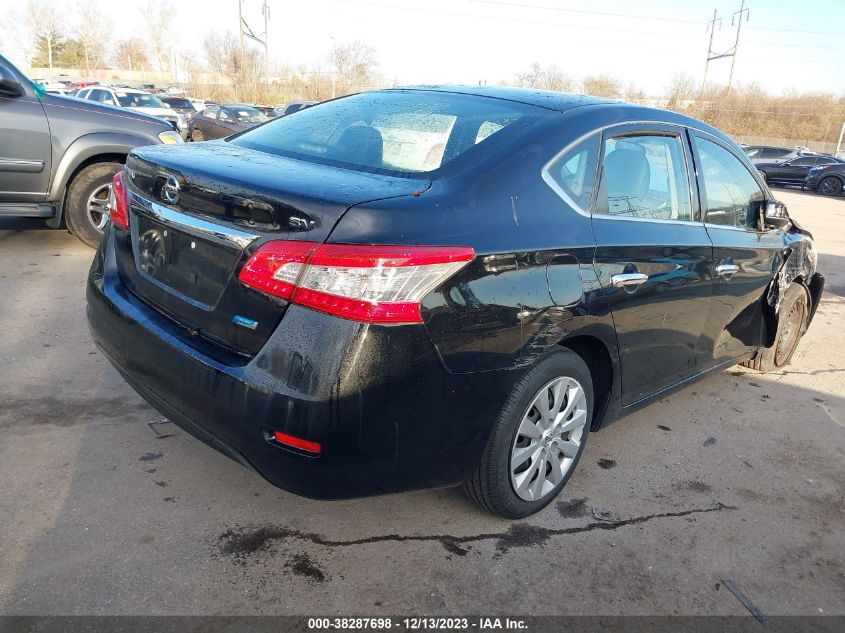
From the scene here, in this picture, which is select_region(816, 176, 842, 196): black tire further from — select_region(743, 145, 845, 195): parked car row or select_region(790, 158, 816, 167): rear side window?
select_region(790, 158, 816, 167): rear side window

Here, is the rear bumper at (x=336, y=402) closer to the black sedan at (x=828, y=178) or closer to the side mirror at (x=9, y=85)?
the side mirror at (x=9, y=85)

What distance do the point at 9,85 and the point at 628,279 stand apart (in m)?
5.55

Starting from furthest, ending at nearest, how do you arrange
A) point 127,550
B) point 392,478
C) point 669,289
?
point 669,289 < point 127,550 < point 392,478

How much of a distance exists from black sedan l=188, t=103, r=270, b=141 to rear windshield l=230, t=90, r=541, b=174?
48.9ft

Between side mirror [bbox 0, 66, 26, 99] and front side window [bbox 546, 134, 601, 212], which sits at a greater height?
side mirror [bbox 0, 66, 26, 99]

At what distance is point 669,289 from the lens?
318 centimetres

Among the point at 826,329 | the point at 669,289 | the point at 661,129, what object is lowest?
the point at 826,329

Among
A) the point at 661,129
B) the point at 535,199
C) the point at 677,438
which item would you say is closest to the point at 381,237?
the point at 535,199

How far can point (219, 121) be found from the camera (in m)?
18.0

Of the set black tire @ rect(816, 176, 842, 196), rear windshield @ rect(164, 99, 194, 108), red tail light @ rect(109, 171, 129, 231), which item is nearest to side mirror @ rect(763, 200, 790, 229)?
red tail light @ rect(109, 171, 129, 231)

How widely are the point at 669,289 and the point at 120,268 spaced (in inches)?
95.0

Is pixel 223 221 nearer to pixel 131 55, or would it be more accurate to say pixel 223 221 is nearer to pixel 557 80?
pixel 557 80

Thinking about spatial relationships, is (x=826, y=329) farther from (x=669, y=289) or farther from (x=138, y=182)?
(x=138, y=182)

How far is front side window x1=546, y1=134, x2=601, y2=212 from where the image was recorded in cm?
267
